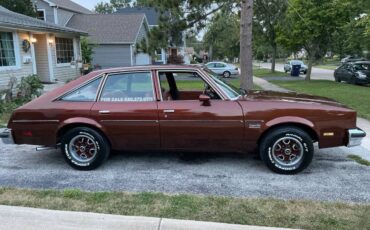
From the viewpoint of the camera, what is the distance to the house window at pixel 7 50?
14.0 metres

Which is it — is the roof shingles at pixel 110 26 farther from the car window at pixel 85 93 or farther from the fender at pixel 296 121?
the fender at pixel 296 121

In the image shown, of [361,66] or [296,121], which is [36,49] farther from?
[361,66]

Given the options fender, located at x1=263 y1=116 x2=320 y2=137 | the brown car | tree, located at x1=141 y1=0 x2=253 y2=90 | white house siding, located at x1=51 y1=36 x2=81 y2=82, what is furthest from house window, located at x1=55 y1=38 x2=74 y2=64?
fender, located at x1=263 y1=116 x2=320 y2=137

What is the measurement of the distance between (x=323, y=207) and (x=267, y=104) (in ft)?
5.38

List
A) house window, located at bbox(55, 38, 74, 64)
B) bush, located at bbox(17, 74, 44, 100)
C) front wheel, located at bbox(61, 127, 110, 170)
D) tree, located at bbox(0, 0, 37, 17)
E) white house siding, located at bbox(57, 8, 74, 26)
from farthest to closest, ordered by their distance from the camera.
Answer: white house siding, located at bbox(57, 8, 74, 26) → tree, located at bbox(0, 0, 37, 17) → house window, located at bbox(55, 38, 74, 64) → bush, located at bbox(17, 74, 44, 100) → front wheel, located at bbox(61, 127, 110, 170)

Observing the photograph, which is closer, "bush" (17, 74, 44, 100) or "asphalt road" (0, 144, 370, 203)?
"asphalt road" (0, 144, 370, 203)

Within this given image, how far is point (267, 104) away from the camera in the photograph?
508cm

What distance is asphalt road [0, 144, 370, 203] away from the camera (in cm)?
454

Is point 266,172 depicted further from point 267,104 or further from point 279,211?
point 279,211

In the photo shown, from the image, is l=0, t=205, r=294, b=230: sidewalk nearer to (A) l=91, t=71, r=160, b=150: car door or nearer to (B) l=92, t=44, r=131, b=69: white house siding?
(A) l=91, t=71, r=160, b=150: car door

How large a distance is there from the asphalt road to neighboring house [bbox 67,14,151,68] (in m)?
24.2

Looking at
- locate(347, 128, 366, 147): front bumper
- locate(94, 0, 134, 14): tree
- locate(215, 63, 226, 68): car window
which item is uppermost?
locate(94, 0, 134, 14): tree

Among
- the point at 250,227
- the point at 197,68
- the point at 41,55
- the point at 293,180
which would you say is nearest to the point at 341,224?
the point at 250,227

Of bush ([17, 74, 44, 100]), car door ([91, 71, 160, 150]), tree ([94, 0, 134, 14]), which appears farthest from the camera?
tree ([94, 0, 134, 14])
